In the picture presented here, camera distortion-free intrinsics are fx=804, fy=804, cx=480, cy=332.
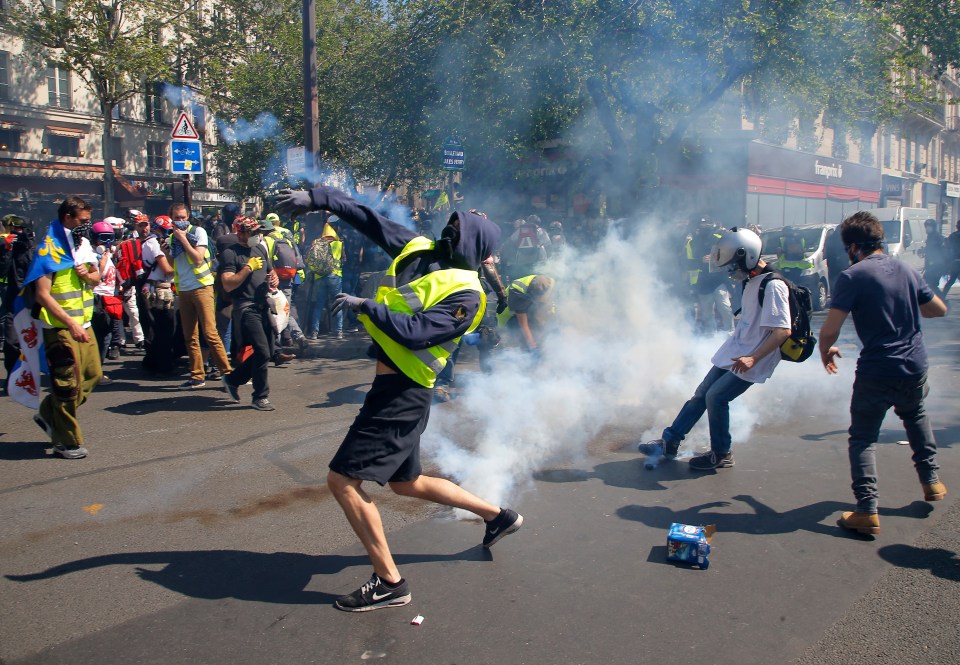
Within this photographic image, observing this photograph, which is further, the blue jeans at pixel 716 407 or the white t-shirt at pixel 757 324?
the blue jeans at pixel 716 407

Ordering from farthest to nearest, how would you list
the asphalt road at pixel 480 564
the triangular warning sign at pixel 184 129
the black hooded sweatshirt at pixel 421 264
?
the triangular warning sign at pixel 184 129 < the black hooded sweatshirt at pixel 421 264 < the asphalt road at pixel 480 564

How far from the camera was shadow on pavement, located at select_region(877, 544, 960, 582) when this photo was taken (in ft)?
12.0

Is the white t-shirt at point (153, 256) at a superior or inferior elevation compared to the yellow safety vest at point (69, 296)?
superior

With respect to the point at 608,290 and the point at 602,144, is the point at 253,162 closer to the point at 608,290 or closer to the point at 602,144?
the point at 602,144

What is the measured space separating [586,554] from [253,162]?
18.8 meters

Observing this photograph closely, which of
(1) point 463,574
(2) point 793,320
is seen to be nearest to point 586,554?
(1) point 463,574

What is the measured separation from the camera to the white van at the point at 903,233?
668 inches

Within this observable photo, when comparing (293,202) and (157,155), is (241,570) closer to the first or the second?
(293,202)

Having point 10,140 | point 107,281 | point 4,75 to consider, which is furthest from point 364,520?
point 4,75

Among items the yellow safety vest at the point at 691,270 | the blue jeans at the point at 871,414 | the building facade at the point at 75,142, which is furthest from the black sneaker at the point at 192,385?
the building facade at the point at 75,142

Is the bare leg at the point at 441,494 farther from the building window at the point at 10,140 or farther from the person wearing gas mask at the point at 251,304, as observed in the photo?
the building window at the point at 10,140

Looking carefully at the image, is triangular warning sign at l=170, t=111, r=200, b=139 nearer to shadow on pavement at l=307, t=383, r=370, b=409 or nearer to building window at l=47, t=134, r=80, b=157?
shadow on pavement at l=307, t=383, r=370, b=409

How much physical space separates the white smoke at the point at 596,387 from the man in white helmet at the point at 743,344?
1.89ft

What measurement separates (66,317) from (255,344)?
5.88ft
